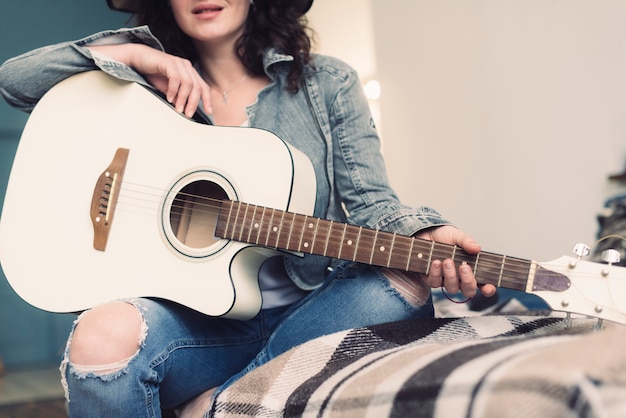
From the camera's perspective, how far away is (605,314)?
2.59 ft

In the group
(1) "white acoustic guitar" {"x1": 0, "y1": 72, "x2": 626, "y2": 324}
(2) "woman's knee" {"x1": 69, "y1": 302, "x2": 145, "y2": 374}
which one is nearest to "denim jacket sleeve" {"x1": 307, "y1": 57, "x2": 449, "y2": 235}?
(1) "white acoustic guitar" {"x1": 0, "y1": 72, "x2": 626, "y2": 324}

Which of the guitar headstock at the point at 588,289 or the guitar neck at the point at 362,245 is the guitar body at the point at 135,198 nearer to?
the guitar neck at the point at 362,245

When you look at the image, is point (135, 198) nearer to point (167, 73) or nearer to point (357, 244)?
point (167, 73)

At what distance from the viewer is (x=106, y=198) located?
996 millimetres

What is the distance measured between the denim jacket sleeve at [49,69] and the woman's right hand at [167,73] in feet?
0.09

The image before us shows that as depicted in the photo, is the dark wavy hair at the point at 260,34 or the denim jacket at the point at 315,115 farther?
the dark wavy hair at the point at 260,34

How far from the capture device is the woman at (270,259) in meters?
0.84

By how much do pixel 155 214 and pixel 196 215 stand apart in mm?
71

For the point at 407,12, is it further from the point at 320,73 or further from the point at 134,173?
the point at 134,173

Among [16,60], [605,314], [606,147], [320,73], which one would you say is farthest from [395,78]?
[605,314]

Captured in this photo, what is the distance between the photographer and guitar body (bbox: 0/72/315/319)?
3.07ft

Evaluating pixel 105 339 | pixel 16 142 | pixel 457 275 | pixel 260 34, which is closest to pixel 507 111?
pixel 260 34

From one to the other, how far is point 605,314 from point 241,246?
550 mm

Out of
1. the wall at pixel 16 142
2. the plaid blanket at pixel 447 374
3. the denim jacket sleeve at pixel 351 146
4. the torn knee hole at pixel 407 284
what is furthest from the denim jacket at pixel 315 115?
the wall at pixel 16 142
